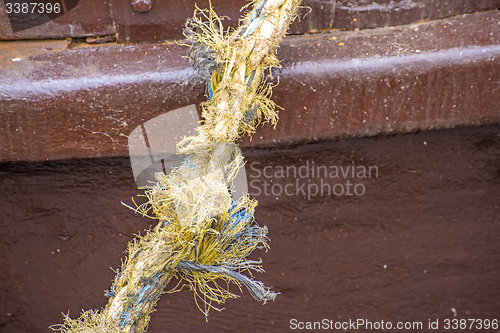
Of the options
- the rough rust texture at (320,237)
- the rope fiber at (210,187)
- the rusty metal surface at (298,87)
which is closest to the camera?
the rope fiber at (210,187)

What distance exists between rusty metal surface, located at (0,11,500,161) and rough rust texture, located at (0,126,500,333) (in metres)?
0.09


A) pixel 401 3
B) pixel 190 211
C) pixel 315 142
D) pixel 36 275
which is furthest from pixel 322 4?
pixel 36 275

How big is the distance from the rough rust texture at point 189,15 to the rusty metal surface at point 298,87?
0.09 feet

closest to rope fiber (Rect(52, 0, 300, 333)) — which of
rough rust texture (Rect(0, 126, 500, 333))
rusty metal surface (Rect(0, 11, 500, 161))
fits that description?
rusty metal surface (Rect(0, 11, 500, 161))

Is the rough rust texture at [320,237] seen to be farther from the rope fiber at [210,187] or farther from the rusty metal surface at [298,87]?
the rope fiber at [210,187]

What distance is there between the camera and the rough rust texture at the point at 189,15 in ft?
3.21

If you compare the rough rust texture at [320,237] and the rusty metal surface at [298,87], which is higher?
the rusty metal surface at [298,87]

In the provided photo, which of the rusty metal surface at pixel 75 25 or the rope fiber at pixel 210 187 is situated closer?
the rope fiber at pixel 210 187

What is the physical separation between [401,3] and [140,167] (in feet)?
2.43

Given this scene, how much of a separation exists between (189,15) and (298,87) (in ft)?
1.01

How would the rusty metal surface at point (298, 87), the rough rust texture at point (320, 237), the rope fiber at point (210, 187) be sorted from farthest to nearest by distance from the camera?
1. the rough rust texture at point (320, 237)
2. the rusty metal surface at point (298, 87)
3. the rope fiber at point (210, 187)

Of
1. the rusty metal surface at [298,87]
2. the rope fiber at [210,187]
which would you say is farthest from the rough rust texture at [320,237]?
the rope fiber at [210,187]

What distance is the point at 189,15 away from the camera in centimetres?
98

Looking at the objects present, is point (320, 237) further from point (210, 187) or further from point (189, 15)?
point (189, 15)
